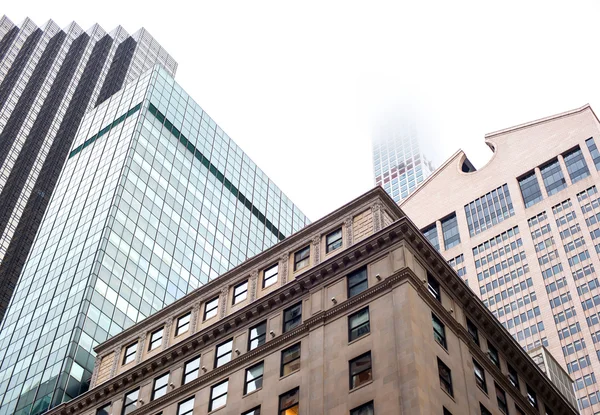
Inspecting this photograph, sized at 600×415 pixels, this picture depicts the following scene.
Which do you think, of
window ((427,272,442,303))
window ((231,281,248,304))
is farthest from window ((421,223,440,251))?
window ((427,272,442,303))

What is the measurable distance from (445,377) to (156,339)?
22.3 metres

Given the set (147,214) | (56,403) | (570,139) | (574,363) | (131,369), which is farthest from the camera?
(570,139)

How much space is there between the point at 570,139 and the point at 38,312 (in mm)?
106020

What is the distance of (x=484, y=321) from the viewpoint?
48.8 metres

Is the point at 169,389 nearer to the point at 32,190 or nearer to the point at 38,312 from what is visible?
the point at 38,312

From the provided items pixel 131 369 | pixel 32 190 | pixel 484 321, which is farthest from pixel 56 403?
pixel 32 190

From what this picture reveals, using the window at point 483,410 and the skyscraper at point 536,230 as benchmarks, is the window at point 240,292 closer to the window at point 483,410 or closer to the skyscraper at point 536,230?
the window at point 483,410

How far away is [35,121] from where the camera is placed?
173 metres

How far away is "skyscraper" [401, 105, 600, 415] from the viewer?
118m

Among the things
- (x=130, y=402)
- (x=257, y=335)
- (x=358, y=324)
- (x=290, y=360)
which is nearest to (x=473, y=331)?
(x=358, y=324)

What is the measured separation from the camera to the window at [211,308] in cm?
5144

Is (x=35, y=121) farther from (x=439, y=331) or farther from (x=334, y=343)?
(x=439, y=331)

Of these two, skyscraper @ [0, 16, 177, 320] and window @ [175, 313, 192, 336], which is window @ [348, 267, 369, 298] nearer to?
window @ [175, 313, 192, 336]

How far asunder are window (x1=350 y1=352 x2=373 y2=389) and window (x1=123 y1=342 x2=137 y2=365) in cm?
2080
